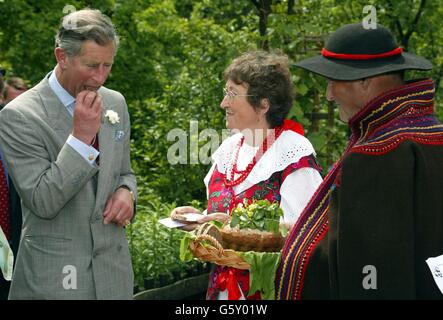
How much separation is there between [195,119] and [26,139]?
4.50 meters

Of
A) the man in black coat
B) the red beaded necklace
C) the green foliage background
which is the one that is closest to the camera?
the man in black coat

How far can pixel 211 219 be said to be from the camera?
160 inches

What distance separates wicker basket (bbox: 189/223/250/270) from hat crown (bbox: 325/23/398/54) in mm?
1054

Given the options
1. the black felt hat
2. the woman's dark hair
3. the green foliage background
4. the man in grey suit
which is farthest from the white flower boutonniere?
the green foliage background

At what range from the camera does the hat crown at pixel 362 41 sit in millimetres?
3070

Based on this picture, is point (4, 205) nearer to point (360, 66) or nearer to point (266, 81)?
point (266, 81)

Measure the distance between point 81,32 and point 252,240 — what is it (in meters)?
1.19

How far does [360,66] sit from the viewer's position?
9.95 ft

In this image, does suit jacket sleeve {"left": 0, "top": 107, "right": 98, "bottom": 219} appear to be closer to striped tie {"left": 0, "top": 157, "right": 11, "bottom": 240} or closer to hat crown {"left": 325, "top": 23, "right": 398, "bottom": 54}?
striped tie {"left": 0, "top": 157, "right": 11, "bottom": 240}

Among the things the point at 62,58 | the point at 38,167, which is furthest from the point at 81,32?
the point at 38,167

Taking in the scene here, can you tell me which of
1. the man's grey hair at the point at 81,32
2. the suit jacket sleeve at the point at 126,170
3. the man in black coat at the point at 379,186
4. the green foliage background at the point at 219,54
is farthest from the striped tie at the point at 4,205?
the green foliage background at the point at 219,54

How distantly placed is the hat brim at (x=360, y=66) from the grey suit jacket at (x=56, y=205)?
1.08 meters

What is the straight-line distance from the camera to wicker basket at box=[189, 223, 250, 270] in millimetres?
3686
